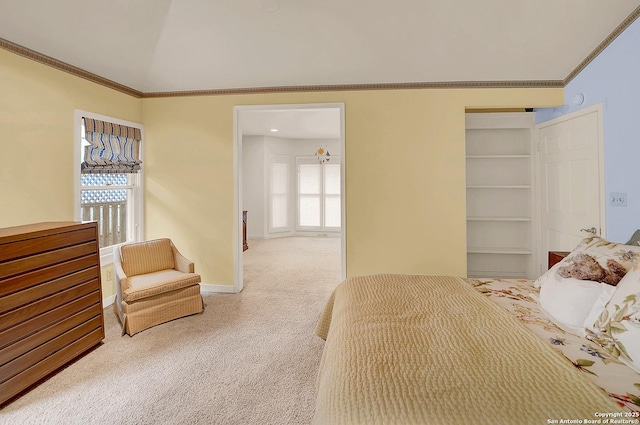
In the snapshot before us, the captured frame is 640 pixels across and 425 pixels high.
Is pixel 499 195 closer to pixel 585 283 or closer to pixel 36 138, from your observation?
pixel 585 283

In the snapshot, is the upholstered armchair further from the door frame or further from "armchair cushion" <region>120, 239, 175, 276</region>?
the door frame

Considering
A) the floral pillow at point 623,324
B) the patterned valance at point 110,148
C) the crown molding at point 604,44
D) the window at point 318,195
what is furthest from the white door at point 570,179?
the window at point 318,195

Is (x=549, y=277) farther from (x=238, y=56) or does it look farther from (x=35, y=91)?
(x=35, y=91)

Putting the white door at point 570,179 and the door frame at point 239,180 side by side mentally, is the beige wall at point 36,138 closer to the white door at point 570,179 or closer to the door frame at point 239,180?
the door frame at point 239,180

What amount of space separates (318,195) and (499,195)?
491 centimetres

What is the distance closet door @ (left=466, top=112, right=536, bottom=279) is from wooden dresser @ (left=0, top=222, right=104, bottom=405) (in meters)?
4.01

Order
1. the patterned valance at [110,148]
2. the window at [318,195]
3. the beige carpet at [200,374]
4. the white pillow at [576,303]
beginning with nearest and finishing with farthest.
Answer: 1. the white pillow at [576,303]
2. the beige carpet at [200,374]
3. the patterned valance at [110,148]
4. the window at [318,195]

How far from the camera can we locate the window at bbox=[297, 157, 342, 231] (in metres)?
8.22

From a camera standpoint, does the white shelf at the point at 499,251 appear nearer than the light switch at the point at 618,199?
No

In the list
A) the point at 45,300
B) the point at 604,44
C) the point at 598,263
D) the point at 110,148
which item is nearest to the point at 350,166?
the point at 598,263

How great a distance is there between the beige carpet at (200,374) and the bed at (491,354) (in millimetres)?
770

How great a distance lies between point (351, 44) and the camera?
10.2ft

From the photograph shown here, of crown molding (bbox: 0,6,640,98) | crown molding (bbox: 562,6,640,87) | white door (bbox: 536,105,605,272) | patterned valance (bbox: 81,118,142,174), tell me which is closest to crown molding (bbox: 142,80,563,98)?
crown molding (bbox: 0,6,640,98)

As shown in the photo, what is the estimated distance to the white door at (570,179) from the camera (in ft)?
9.63
